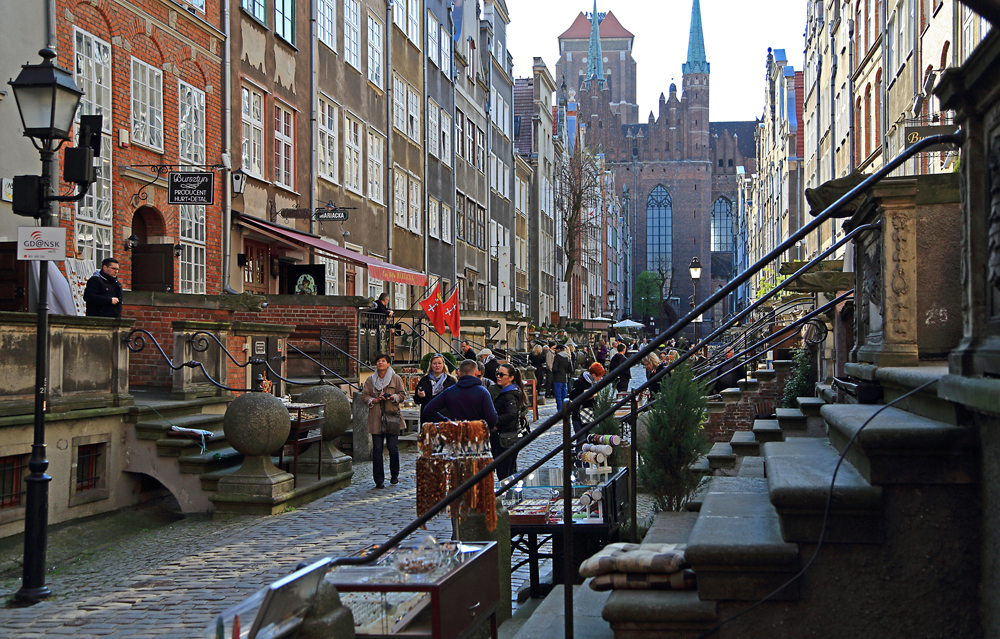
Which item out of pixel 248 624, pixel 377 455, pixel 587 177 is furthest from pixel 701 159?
pixel 248 624

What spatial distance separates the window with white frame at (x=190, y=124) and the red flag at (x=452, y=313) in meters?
6.60

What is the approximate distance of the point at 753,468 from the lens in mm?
7117

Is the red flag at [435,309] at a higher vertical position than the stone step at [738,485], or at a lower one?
higher

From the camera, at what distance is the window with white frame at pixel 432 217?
99.4 feet

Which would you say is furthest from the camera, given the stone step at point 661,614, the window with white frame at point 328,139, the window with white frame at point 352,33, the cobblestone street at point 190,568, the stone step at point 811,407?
the window with white frame at point 352,33

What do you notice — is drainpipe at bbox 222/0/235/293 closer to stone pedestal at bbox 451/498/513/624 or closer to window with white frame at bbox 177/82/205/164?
window with white frame at bbox 177/82/205/164

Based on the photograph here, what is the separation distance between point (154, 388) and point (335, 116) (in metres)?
12.1

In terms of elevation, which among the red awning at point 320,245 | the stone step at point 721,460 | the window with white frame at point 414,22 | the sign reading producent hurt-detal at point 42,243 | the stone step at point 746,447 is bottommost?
the stone step at point 721,460

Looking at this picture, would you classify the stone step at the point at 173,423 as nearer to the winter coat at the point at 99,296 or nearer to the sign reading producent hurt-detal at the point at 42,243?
the winter coat at the point at 99,296

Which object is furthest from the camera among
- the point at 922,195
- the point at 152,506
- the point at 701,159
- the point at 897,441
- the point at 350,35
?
the point at 701,159

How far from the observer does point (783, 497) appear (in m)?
4.02

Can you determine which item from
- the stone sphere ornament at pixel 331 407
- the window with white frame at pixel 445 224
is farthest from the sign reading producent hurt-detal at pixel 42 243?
the window with white frame at pixel 445 224

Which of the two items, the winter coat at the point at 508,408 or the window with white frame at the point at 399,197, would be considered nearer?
the winter coat at the point at 508,408

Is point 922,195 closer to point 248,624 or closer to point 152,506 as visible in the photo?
point 248,624
